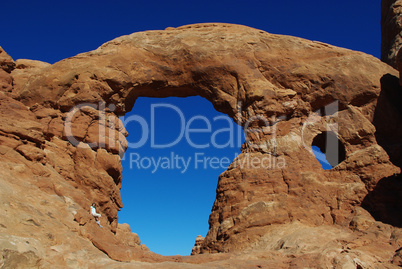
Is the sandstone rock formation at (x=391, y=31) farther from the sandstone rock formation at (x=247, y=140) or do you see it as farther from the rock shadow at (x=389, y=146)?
the sandstone rock formation at (x=247, y=140)

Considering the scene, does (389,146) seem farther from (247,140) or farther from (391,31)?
(391,31)

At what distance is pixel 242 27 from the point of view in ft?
70.0

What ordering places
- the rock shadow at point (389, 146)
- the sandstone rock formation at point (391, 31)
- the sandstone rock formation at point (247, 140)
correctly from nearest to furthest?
the sandstone rock formation at point (247, 140)
the rock shadow at point (389, 146)
the sandstone rock formation at point (391, 31)

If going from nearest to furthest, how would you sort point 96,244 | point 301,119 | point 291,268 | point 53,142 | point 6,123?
point 291,268
point 96,244
point 6,123
point 53,142
point 301,119

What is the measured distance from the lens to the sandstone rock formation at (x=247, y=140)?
12.1 m

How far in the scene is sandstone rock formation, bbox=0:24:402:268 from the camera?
12.1 metres

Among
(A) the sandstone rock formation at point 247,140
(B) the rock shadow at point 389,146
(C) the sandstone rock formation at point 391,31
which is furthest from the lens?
(C) the sandstone rock formation at point 391,31

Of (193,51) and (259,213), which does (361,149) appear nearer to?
(259,213)

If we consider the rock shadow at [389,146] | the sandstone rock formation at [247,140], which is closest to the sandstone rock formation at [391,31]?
the rock shadow at [389,146]

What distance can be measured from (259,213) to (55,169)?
7781 millimetres

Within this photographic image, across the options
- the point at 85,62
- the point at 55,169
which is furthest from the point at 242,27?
the point at 55,169

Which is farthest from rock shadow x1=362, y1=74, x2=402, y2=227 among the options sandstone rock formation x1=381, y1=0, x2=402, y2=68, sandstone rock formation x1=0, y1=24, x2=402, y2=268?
sandstone rock formation x1=381, y1=0, x2=402, y2=68

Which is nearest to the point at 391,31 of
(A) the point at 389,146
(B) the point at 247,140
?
(A) the point at 389,146

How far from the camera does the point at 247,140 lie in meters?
18.4
